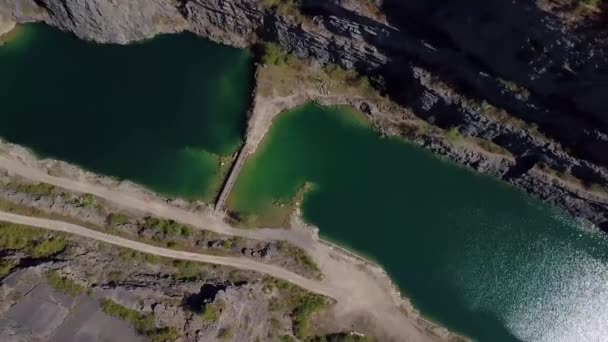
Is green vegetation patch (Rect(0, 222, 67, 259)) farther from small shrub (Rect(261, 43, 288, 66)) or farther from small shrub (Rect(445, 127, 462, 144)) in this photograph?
small shrub (Rect(445, 127, 462, 144))

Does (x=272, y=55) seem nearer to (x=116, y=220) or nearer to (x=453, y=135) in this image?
(x=453, y=135)

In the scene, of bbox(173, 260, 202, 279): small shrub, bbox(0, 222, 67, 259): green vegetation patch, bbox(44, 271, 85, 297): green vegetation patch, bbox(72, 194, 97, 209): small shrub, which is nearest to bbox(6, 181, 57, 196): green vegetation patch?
bbox(72, 194, 97, 209): small shrub

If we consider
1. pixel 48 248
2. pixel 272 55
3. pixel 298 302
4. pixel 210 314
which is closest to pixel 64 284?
pixel 48 248

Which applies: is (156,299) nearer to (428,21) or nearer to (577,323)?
(428,21)

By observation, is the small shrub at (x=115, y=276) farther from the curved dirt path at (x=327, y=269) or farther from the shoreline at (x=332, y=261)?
the shoreline at (x=332, y=261)

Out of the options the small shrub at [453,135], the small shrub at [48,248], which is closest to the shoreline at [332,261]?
the small shrub at [48,248]

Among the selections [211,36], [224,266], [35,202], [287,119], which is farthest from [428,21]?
[35,202]
